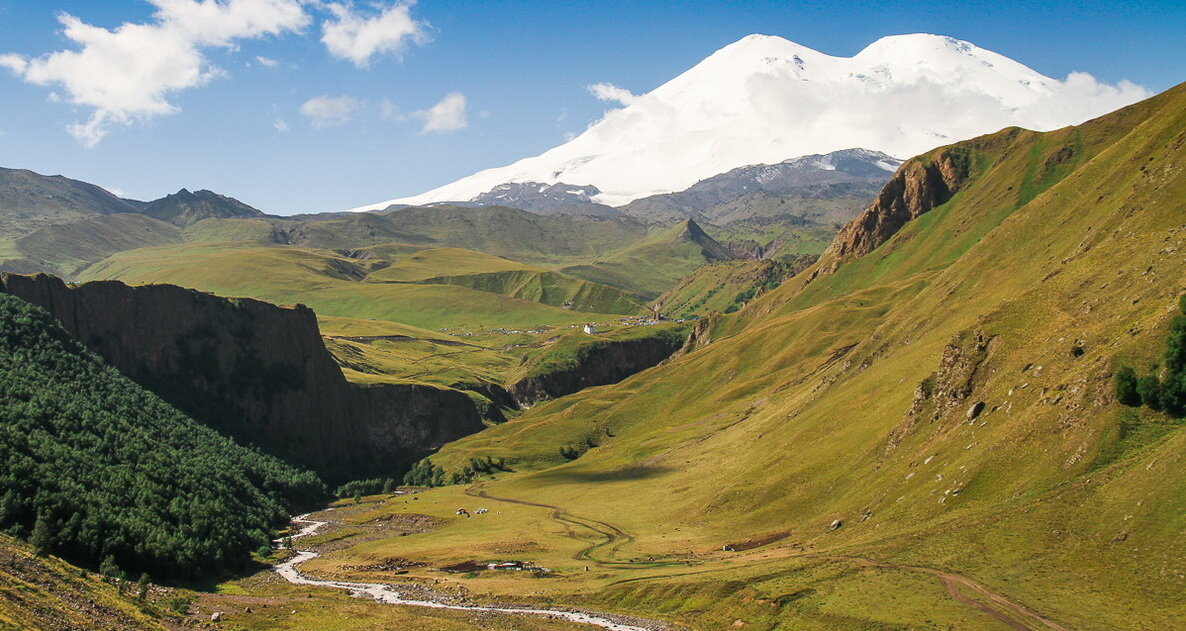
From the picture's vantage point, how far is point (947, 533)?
86.2 metres

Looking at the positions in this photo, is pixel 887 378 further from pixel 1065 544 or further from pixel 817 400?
pixel 1065 544

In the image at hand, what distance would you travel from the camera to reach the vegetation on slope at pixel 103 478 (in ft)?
358

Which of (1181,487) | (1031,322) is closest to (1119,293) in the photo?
(1031,322)

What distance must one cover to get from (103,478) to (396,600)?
54132mm

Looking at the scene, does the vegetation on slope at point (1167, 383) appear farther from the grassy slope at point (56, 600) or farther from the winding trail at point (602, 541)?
the grassy slope at point (56, 600)

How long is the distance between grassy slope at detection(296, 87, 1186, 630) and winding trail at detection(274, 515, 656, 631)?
449 cm

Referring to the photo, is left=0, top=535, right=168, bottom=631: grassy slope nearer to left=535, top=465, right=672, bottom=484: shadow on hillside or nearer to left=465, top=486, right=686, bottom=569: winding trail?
left=465, top=486, right=686, bottom=569: winding trail

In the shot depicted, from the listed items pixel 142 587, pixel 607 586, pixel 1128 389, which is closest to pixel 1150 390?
pixel 1128 389

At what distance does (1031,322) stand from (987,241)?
72.3 metres

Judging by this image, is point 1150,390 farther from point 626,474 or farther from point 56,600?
point 626,474

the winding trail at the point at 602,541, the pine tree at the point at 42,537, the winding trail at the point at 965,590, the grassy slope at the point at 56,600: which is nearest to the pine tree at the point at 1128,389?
the winding trail at the point at 965,590

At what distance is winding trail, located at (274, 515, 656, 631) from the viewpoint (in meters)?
90.4

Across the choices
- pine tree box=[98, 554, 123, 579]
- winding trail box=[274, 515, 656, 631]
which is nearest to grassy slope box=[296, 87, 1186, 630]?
winding trail box=[274, 515, 656, 631]

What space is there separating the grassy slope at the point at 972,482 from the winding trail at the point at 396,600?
4.49 meters
